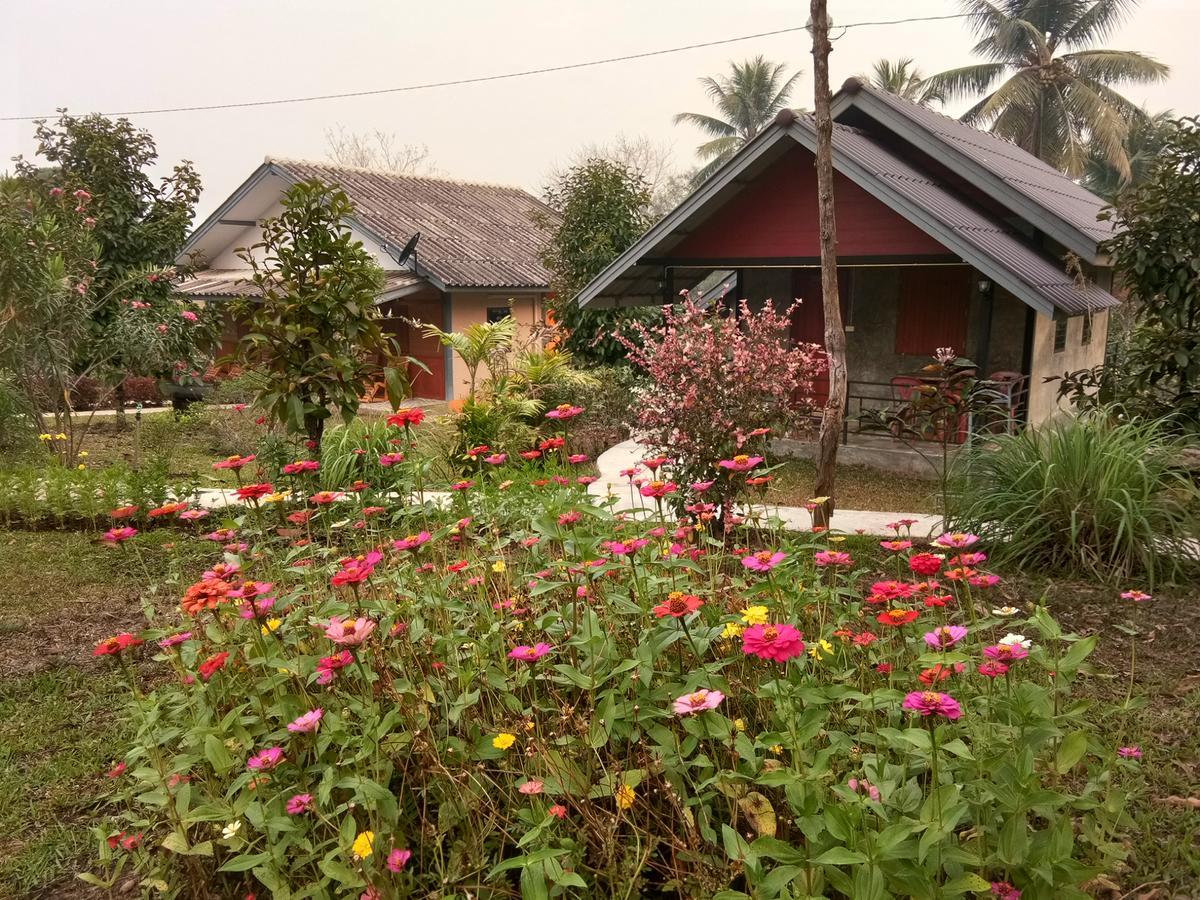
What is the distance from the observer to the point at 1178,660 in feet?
13.5

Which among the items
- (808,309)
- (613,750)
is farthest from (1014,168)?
(613,750)

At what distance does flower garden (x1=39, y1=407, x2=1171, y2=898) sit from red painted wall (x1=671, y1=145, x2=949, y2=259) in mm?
7643

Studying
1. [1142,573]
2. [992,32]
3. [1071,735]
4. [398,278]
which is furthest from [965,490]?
[992,32]

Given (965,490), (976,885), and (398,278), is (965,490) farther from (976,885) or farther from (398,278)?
(398,278)

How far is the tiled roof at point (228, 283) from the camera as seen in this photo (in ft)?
55.1

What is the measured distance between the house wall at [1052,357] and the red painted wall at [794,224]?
1.95 m

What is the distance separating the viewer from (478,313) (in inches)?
739

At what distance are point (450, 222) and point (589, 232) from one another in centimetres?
648

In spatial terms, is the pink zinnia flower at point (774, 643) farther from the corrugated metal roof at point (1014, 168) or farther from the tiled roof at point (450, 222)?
the tiled roof at point (450, 222)

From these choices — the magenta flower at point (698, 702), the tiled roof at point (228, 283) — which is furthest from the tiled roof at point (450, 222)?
the magenta flower at point (698, 702)

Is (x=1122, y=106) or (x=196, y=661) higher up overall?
(x=1122, y=106)

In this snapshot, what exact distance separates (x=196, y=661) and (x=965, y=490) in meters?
5.12

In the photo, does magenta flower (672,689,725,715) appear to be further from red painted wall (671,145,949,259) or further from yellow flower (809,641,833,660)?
red painted wall (671,145,949,259)

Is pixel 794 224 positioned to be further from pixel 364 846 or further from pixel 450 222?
pixel 450 222
